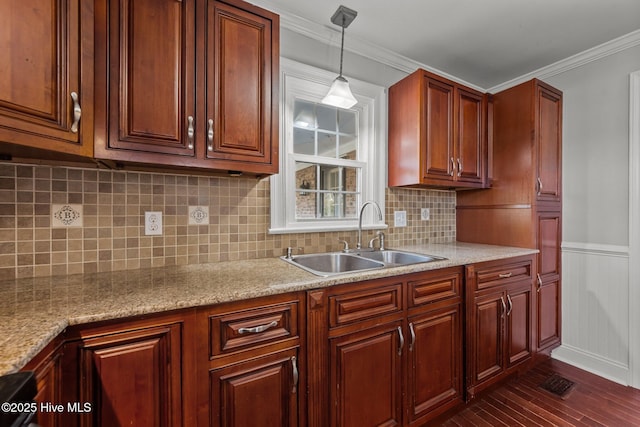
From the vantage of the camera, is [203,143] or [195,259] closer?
[203,143]

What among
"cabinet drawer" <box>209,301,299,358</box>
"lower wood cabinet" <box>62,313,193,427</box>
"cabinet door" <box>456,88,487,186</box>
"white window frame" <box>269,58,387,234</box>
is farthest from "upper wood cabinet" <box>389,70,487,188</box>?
"lower wood cabinet" <box>62,313,193,427</box>

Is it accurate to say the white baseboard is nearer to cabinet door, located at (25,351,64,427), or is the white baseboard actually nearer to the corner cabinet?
the corner cabinet

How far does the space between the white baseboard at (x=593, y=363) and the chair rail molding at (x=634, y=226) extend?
57 mm

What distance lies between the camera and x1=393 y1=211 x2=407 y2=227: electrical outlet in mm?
2377

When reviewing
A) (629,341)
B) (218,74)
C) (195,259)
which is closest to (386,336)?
(195,259)

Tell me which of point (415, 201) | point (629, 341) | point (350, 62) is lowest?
point (629, 341)

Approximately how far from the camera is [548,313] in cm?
233

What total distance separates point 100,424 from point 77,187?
1.00m

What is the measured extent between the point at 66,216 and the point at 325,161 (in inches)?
57.6

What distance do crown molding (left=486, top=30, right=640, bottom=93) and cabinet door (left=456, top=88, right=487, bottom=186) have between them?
787 mm

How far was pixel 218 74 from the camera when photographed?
1.33 m

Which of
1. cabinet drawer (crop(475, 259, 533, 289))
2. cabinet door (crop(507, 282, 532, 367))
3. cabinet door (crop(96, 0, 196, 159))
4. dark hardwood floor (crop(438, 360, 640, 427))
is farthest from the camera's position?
cabinet door (crop(507, 282, 532, 367))

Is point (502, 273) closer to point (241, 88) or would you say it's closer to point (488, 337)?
point (488, 337)

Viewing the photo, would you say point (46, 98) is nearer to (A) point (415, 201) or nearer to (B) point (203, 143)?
(B) point (203, 143)
